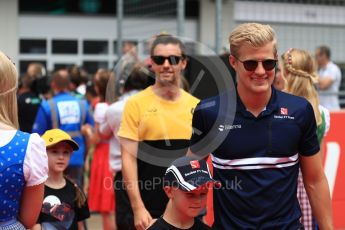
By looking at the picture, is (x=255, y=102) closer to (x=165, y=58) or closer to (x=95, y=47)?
(x=165, y=58)

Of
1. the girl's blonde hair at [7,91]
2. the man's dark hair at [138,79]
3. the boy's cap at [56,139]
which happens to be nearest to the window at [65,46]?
the man's dark hair at [138,79]

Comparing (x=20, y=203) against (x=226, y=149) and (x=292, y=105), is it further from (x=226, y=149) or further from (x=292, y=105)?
(x=292, y=105)

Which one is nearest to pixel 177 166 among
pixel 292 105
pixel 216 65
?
pixel 292 105

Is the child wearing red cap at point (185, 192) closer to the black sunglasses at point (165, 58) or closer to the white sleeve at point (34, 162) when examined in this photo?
the white sleeve at point (34, 162)

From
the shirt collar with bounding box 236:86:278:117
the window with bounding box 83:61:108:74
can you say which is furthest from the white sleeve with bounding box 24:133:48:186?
the window with bounding box 83:61:108:74

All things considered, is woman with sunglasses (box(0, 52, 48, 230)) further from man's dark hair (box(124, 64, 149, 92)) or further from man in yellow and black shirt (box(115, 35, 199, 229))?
man's dark hair (box(124, 64, 149, 92))

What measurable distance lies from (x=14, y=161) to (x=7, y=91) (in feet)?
1.06

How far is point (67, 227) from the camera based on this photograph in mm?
5578

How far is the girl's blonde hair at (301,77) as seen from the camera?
553cm

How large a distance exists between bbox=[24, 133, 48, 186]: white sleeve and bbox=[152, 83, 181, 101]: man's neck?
2.29 m

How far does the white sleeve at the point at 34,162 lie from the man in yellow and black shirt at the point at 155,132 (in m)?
1.96

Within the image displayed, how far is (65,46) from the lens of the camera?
23.0 metres

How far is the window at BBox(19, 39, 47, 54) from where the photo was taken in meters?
22.4

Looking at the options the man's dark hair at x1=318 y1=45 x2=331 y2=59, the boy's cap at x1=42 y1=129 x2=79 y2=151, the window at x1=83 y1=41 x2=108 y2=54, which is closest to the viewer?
the boy's cap at x1=42 y1=129 x2=79 y2=151
